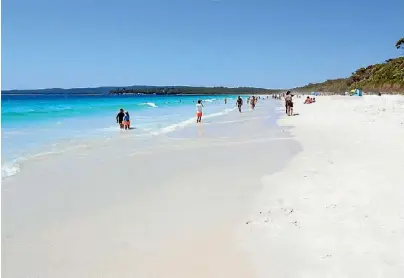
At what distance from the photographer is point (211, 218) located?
16.6ft

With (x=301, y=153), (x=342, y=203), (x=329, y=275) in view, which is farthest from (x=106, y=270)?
(x=301, y=153)

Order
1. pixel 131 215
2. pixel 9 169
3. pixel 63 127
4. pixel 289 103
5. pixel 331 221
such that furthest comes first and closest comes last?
pixel 289 103 < pixel 63 127 < pixel 9 169 < pixel 131 215 < pixel 331 221

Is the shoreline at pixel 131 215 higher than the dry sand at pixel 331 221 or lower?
lower

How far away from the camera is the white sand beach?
3703mm

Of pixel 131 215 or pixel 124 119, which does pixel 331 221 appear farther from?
pixel 124 119

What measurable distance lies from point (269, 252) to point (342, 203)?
5.65 feet

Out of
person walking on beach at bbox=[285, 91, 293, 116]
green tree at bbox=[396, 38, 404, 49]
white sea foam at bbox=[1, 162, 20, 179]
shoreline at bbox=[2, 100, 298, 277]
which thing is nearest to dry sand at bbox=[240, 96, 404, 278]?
shoreline at bbox=[2, 100, 298, 277]

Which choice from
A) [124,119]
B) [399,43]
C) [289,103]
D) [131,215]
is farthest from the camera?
[399,43]

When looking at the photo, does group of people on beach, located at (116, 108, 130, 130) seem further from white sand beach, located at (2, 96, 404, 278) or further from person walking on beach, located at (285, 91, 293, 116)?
person walking on beach, located at (285, 91, 293, 116)

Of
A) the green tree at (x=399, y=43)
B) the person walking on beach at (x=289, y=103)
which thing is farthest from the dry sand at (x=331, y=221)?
the green tree at (x=399, y=43)

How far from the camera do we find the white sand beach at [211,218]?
12.1 feet

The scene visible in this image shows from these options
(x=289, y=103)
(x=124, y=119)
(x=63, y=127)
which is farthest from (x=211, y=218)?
(x=289, y=103)

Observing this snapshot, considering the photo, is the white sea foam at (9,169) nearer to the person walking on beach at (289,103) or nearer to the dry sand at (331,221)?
the dry sand at (331,221)

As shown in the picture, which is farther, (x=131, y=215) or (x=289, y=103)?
(x=289, y=103)
